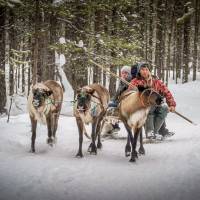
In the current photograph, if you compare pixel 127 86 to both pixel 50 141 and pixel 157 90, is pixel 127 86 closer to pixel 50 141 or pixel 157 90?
pixel 157 90

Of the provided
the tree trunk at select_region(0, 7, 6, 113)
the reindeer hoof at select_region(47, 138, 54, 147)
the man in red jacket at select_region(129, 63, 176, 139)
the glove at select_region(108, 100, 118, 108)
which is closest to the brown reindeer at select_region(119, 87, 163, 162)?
the man in red jacket at select_region(129, 63, 176, 139)

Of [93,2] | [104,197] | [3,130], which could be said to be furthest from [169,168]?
[93,2]

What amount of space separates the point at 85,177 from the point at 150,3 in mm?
26209

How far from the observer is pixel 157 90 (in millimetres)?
8555

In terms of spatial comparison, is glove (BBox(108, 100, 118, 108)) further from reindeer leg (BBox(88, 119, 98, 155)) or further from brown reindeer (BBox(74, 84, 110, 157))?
reindeer leg (BBox(88, 119, 98, 155))

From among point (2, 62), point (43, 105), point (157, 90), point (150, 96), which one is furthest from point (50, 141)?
point (2, 62)

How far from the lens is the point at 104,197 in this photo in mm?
5441

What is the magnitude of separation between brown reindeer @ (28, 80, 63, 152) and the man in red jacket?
1.94 metres

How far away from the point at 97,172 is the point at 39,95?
2595 millimetres

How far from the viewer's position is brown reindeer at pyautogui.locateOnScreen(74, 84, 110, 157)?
7.91 m

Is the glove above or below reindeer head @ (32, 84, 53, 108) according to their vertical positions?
below

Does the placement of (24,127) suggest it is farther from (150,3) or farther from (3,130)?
(150,3)

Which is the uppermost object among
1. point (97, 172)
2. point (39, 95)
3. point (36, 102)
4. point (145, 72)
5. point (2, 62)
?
point (2, 62)

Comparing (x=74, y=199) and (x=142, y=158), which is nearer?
(x=74, y=199)
